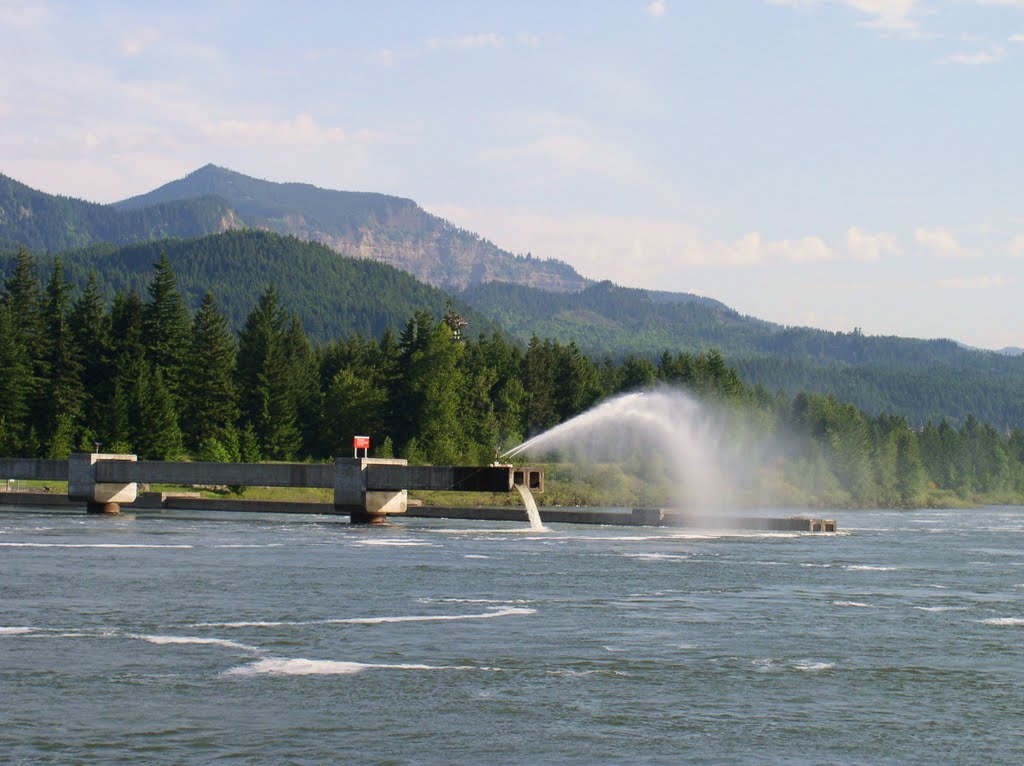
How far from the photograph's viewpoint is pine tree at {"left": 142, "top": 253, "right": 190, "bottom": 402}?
513 feet

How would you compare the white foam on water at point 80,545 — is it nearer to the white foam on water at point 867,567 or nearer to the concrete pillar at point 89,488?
the white foam on water at point 867,567

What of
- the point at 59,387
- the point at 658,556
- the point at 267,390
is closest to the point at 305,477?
the point at 658,556

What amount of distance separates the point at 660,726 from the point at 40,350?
132707 millimetres

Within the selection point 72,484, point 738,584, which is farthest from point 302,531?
point 738,584

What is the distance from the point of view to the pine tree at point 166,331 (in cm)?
15638

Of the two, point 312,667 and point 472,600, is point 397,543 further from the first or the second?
point 312,667

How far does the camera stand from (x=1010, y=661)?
37000mm

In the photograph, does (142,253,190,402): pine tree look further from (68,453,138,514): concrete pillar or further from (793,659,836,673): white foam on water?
(793,659,836,673): white foam on water

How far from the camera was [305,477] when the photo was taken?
98.6m

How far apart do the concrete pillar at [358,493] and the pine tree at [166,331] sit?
213ft

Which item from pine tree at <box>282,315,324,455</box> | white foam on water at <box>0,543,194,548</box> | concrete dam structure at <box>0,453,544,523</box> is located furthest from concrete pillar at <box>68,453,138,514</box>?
pine tree at <box>282,315,324,455</box>

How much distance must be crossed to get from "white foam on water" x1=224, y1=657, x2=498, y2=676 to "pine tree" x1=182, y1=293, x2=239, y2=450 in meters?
123

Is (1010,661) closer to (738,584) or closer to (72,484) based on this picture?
(738,584)

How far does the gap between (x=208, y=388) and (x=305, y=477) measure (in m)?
63.5
